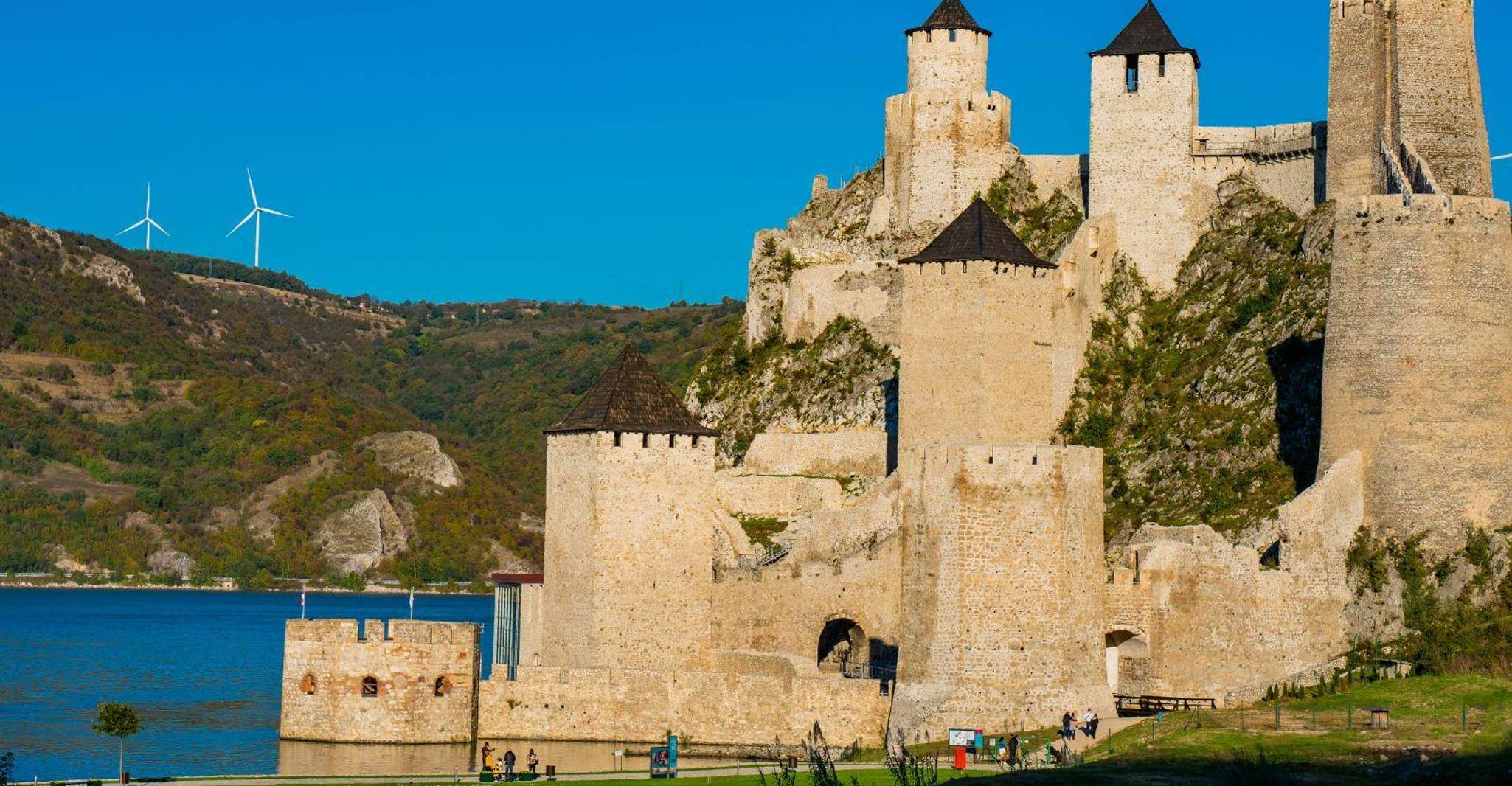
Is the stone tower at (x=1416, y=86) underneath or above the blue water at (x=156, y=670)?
above

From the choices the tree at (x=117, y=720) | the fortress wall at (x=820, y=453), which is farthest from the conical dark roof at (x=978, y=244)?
the tree at (x=117, y=720)

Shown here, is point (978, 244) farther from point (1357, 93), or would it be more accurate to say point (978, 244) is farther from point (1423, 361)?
point (1357, 93)

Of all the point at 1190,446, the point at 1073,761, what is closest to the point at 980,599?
the point at 1073,761

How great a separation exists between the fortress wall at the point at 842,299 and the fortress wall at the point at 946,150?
2.24 meters

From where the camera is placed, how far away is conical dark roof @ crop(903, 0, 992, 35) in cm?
6412

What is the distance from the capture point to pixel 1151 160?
2394 inches

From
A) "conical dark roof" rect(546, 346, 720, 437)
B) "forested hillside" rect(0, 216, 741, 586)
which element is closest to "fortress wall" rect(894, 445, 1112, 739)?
"conical dark roof" rect(546, 346, 720, 437)

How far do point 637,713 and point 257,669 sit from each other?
36.5 meters

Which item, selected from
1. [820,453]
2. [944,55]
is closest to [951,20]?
[944,55]

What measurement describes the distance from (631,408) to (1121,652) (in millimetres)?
10432

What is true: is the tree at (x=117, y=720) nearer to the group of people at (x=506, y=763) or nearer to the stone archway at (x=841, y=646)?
the group of people at (x=506, y=763)

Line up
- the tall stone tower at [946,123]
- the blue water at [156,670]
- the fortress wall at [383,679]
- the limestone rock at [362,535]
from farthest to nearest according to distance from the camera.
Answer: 1. the limestone rock at [362,535]
2. the tall stone tower at [946,123]
3. the blue water at [156,670]
4. the fortress wall at [383,679]

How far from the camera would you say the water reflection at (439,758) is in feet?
136

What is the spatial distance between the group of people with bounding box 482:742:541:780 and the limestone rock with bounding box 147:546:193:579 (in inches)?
4021
